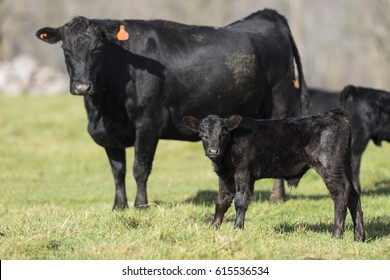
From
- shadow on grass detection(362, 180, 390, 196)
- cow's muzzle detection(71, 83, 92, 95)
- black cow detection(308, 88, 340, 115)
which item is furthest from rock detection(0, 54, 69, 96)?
cow's muzzle detection(71, 83, 92, 95)

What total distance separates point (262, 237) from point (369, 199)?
4.13m

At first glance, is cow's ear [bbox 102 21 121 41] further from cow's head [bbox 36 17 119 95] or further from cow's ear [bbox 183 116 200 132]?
cow's ear [bbox 183 116 200 132]

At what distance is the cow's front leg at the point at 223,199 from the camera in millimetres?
7918

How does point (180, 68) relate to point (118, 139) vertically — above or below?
above

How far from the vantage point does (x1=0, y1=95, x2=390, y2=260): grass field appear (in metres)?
6.32

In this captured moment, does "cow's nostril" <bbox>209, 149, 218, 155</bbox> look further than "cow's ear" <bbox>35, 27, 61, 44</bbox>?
No

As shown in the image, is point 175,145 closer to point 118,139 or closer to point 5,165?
point 5,165

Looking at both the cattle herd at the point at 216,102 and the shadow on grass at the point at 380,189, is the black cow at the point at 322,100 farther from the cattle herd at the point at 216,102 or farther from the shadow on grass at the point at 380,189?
the cattle herd at the point at 216,102

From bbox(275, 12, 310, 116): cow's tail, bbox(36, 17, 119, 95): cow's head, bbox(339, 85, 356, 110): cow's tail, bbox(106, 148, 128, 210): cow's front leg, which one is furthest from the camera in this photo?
bbox(339, 85, 356, 110): cow's tail

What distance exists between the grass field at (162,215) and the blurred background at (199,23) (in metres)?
28.9

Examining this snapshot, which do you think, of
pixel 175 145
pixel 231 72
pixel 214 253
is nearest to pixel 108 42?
pixel 231 72

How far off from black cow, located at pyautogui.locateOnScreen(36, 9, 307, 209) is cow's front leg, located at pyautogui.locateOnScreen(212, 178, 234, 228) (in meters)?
2.51

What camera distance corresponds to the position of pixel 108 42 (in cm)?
1036
